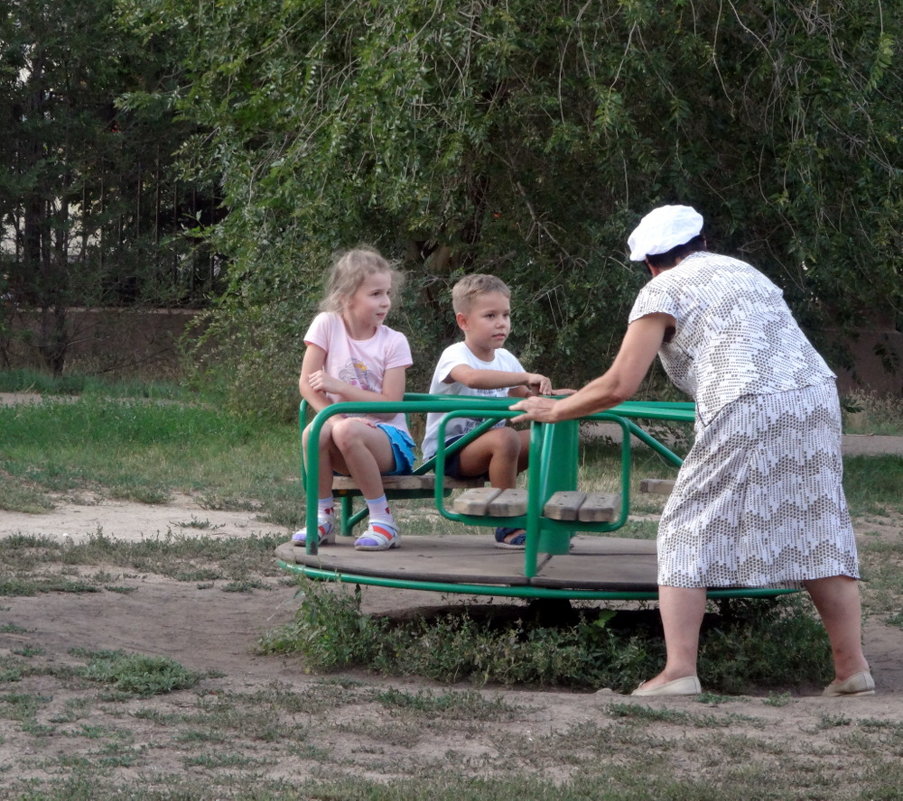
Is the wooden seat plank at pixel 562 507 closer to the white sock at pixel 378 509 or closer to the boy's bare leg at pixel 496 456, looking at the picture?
the boy's bare leg at pixel 496 456

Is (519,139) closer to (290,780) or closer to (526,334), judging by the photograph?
(526,334)

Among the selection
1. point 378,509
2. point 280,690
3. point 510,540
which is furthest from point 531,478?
point 280,690

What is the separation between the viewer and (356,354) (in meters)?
5.63

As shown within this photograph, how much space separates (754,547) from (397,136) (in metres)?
5.38

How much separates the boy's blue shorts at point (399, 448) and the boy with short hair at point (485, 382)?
0.14 m

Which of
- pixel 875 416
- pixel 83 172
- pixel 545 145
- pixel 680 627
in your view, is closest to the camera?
pixel 680 627

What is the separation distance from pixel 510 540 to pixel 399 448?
71 cm

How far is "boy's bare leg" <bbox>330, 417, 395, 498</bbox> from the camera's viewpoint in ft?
17.1

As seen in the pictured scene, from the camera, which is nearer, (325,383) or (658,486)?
(658,486)

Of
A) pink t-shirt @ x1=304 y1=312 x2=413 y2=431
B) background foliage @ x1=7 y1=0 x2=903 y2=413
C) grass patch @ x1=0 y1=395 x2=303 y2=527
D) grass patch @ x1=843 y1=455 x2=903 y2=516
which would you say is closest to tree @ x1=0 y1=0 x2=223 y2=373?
grass patch @ x1=0 y1=395 x2=303 y2=527

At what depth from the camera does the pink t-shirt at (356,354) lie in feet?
18.4

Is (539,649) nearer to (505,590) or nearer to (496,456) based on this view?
(505,590)

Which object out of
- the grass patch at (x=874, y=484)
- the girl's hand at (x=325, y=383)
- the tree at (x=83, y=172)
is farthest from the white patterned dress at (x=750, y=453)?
A: the tree at (x=83, y=172)

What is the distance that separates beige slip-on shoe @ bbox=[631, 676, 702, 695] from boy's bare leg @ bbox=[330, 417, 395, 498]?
4.13 ft
